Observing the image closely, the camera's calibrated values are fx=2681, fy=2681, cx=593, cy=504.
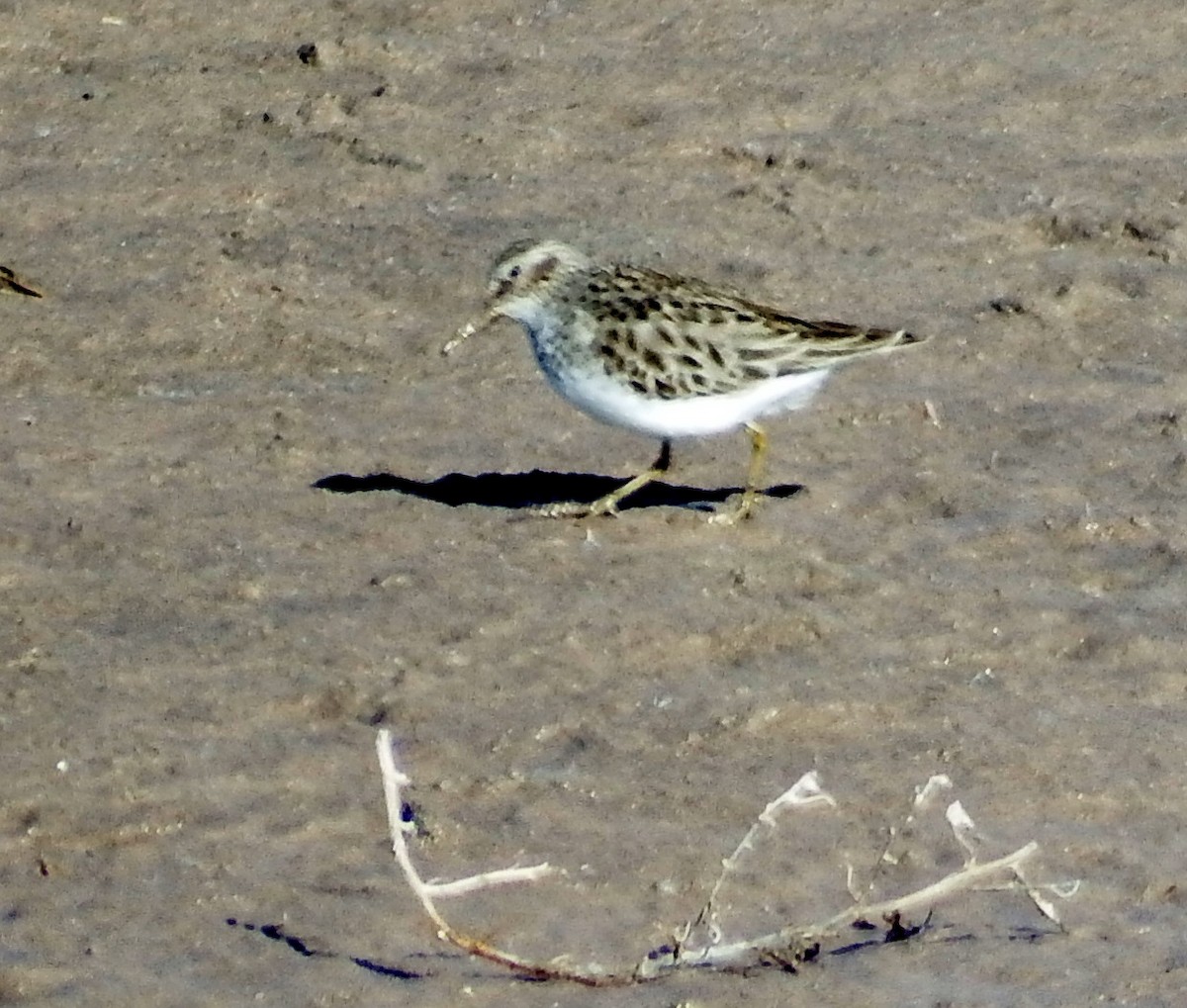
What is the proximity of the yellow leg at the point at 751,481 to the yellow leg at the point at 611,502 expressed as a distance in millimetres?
301

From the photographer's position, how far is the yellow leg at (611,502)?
349 inches

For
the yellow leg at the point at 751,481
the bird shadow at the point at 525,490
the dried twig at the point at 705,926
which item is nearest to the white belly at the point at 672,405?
the yellow leg at the point at 751,481

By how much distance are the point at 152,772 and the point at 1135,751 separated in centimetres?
260

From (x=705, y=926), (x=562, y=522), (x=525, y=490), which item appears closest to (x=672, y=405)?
(x=562, y=522)

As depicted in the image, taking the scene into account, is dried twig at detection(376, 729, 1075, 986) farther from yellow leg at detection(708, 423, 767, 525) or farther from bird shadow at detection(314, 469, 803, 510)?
bird shadow at detection(314, 469, 803, 510)

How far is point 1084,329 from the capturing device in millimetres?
10492

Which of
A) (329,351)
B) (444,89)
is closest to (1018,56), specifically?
(444,89)

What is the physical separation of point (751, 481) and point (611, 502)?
0.48m

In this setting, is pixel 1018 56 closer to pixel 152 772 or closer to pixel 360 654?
pixel 360 654

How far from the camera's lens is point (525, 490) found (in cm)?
916

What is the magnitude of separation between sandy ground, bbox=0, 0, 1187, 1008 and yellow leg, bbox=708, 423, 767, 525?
3.5 inches

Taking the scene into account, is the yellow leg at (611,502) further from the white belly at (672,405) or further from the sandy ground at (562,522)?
the white belly at (672,405)

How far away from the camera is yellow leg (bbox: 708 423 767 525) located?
28.9 ft

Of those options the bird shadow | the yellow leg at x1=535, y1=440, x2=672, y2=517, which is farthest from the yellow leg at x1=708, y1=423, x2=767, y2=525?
the yellow leg at x1=535, y1=440, x2=672, y2=517
